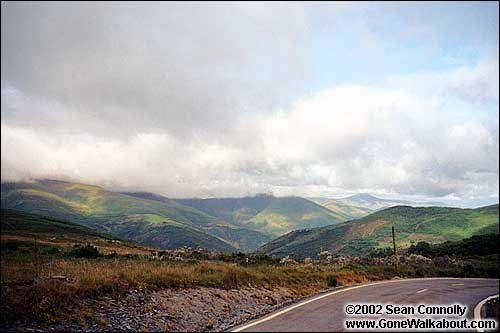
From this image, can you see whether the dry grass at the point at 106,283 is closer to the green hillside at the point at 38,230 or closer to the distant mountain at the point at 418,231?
the green hillside at the point at 38,230

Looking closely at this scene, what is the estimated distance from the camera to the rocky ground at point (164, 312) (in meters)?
10.8

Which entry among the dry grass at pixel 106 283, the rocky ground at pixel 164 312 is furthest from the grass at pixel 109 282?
the rocky ground at pixel 164 312

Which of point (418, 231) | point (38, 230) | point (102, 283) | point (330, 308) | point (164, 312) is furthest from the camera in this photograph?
point (418, 231)

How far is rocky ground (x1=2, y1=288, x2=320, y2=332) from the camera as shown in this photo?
1075 centimetres

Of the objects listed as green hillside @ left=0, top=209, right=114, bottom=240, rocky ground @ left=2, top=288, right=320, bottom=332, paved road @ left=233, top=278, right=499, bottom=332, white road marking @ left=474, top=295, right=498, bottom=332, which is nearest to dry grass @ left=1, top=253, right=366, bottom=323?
rocky ground @ left=2, top=288, right=320, bottom=332

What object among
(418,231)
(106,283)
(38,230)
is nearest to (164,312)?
(106,283)

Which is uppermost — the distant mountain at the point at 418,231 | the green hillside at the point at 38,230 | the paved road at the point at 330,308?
the paved road at the point at 330,308

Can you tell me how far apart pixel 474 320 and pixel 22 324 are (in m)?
14.2

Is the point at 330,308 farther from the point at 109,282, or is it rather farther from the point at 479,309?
the point at 109,282

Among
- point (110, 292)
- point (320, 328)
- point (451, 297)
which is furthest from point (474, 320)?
point (110, 292)

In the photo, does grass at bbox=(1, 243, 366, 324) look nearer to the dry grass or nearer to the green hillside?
the dry grass

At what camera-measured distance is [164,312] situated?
41.5 feet

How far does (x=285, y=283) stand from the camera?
20672 millimetres

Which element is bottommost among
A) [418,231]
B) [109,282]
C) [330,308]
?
[418,231]
